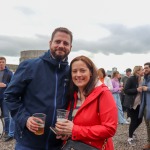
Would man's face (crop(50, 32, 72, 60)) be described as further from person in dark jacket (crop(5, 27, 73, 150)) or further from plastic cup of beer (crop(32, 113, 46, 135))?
plastic cup of beer (crop(32, 113, 46, 135))

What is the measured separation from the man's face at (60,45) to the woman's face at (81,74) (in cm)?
19

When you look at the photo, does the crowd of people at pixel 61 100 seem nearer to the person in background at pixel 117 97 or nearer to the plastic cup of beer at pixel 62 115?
the plastic cup of beer at pixel 62 115

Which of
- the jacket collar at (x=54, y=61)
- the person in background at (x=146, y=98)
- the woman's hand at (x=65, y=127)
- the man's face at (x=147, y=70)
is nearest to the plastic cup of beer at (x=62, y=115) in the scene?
the woman's hand at (x=65, y=127)

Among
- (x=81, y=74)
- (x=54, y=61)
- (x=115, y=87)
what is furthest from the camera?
(x=115, y=87)

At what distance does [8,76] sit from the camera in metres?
6.19

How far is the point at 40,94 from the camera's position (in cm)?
236

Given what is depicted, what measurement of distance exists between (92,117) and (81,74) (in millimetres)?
399

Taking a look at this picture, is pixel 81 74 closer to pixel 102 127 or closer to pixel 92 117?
pixel 92 117

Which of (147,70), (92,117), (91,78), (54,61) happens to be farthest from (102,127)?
(147,70)

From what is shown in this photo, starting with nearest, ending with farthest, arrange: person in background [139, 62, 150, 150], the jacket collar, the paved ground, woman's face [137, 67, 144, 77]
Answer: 1. the jacket collar
2. person in background [139, 62, 150, 150]
3. the paved ground
4. woman's face [137, 67, 144, 77]

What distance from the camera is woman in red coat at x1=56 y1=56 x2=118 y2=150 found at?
84.3 inches

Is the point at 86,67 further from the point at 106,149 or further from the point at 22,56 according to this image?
the point at 22,56

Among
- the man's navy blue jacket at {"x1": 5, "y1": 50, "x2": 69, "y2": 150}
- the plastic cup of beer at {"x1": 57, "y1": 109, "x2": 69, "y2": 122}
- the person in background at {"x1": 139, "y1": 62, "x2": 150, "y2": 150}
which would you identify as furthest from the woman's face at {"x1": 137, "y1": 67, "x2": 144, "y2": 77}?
the plastic cup of beer at {"x1": 57, "y1": 109, "x2": 69, "y2": 122}

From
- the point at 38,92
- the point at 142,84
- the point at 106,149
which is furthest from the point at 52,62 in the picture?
the point at 142,84
